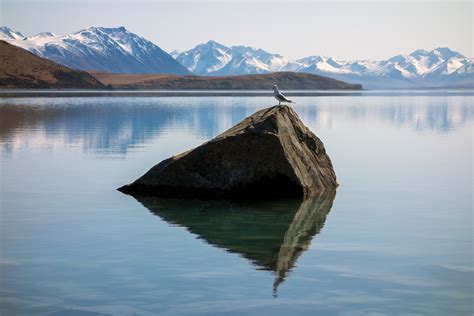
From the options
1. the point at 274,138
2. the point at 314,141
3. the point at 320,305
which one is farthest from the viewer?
the point at 314,141

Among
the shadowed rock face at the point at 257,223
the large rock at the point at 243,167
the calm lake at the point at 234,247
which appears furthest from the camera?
the large rock at the point at 243,167

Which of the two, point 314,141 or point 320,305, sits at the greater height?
point 314,141

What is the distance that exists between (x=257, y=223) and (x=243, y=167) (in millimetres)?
3501

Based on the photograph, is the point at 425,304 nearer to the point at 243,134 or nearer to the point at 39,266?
the point at 39,266

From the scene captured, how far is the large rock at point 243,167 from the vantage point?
21.1 meters

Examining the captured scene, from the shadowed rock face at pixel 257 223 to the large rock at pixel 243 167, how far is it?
509mm

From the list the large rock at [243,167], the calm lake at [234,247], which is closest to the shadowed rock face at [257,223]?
the calm lake at [234,247]

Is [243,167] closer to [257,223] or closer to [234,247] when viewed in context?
[257,223]

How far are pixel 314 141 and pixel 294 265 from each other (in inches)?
401

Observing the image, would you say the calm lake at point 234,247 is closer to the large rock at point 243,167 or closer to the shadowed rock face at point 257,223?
the shadowed rock face at point 257,223

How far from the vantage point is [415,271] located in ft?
44.9

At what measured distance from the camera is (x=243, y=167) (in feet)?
70.1

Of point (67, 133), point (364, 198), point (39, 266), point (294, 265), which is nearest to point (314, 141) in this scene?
point (364, 198)

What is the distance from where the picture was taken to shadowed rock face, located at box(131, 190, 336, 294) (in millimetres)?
14867
